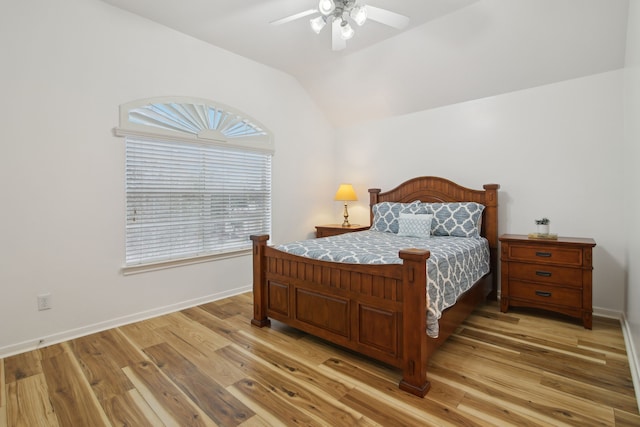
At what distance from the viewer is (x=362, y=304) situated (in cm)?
210

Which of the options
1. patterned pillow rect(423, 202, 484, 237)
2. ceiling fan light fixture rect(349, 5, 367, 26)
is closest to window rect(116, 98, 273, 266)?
ceiling fan light fixture rect(349, 5, 367, 26)

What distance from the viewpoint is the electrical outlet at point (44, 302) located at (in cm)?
243

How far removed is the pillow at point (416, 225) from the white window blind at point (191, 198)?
1.68 metres

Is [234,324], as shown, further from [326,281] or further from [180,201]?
[180,201]

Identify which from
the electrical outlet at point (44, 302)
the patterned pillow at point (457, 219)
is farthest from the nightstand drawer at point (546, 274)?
the electrical outlet at point (44, 302)

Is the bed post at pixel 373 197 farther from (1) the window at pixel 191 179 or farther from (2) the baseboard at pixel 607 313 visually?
(2) the baseboard at pixel 607 313

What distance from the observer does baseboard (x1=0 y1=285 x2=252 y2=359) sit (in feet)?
7.63

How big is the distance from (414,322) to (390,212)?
2147 millimetres

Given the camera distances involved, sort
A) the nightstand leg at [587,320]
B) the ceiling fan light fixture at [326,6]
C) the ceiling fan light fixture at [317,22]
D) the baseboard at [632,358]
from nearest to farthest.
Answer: the baseboard at [632,358] < the ceiling fan light fixture at [326,6] < the ceiling fan light fixture at [317,22] < the nightstand leg at [587,320]


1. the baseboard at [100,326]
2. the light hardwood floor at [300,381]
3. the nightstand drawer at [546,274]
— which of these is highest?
the nightstand drawer at [546,274]

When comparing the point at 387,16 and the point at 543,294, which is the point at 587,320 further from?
the point at 387,16

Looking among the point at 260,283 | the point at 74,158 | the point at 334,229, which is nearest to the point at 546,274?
the point at 334,229

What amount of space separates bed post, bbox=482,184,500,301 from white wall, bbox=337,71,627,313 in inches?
5.1

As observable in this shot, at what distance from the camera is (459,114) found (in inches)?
149
